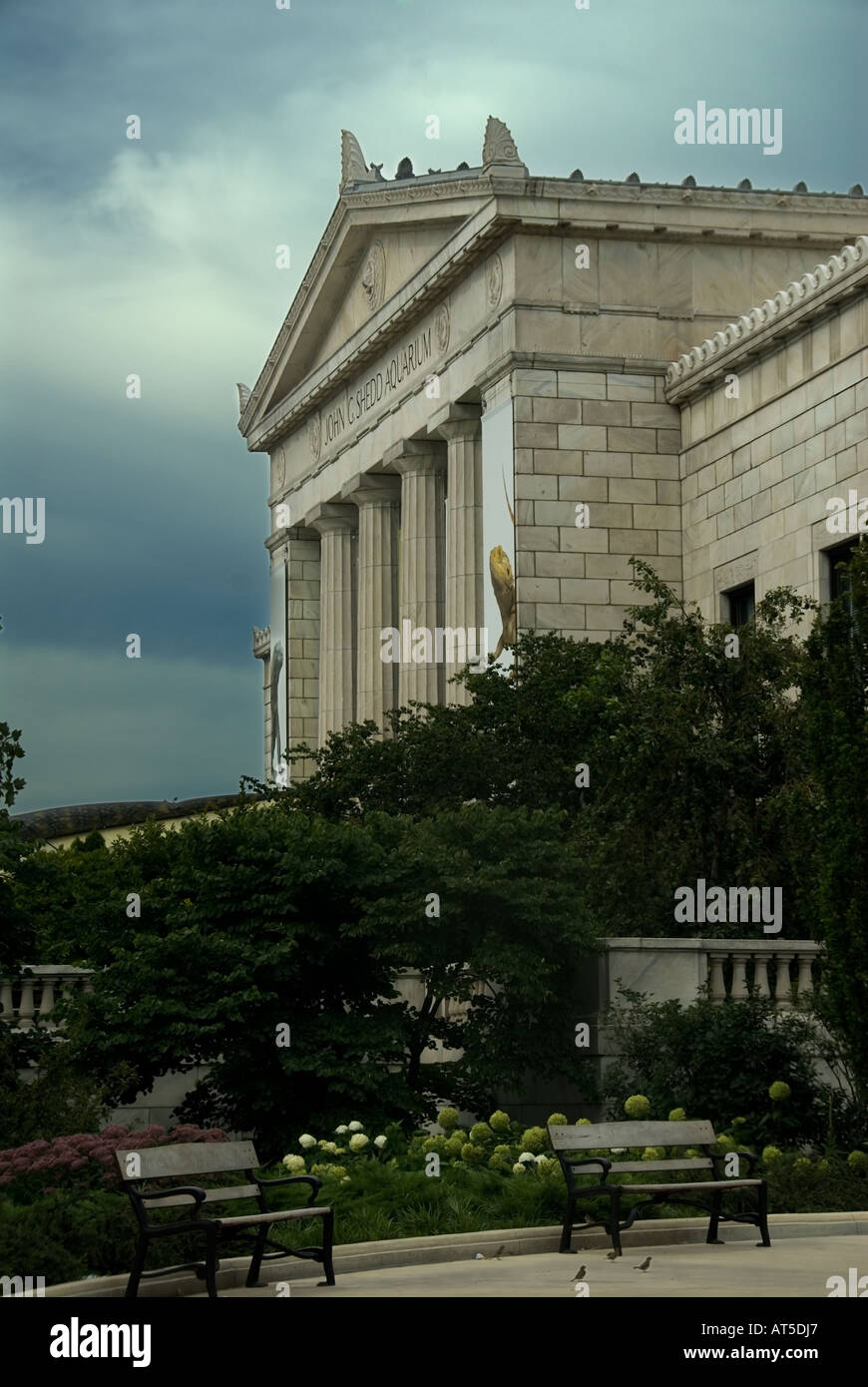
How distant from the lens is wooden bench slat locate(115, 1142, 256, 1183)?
54.9 ft

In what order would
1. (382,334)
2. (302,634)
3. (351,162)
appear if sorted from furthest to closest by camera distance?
(302,634) → (351,162) → (382,334)

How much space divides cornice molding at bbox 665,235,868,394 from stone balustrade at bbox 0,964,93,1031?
19.6 meters

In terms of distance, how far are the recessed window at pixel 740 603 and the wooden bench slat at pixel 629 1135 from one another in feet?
85.3

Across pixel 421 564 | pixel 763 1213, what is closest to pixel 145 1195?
pixel 763 1213

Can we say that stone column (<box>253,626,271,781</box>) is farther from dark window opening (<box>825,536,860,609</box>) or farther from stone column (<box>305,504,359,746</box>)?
dark window opening (<box>825,536,860,609</box>)

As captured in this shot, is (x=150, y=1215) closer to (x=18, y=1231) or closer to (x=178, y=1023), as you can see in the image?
(x=18, y=1231)

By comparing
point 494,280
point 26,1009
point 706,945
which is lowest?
point 26,1009

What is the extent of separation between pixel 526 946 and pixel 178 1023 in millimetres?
4682

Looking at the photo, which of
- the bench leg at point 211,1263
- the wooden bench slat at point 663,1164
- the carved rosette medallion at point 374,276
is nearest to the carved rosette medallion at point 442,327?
the carved rosette medallion at point 374,276

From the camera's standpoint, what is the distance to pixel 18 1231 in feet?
56.5

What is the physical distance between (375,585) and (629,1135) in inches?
1646

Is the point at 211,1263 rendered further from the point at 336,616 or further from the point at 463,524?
the point at 336,616

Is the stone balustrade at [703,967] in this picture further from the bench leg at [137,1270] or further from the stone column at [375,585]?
the stone column at [375,585]

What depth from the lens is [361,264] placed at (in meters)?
61.0
